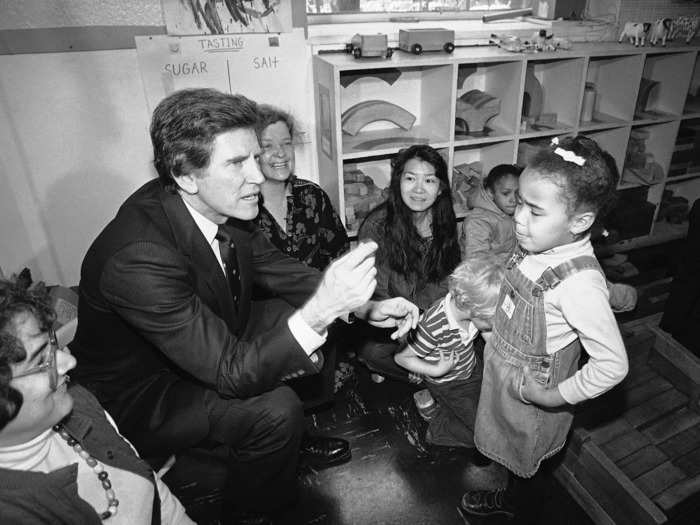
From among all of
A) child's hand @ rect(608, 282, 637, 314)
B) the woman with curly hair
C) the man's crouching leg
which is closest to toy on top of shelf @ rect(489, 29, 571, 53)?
the woman with curly hair

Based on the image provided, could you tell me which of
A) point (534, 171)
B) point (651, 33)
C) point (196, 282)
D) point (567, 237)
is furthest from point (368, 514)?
point (651, 33)

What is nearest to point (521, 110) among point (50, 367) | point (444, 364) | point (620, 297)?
point (620, 297)

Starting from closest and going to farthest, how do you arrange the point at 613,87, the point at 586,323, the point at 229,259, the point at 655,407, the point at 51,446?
the point at 51,446 → the point at 586,323 → the point at 229,259 → the point at 655,407 → the point at 613,87

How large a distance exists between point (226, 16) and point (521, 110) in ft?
5.99

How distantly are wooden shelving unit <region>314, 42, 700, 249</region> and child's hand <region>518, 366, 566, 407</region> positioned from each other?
64.7 inches

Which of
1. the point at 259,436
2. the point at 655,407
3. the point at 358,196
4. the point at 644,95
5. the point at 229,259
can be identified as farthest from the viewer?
the point at 644,95

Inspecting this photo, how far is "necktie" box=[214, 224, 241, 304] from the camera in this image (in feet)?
6.13

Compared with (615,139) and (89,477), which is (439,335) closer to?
(89,477)

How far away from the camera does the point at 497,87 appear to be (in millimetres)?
3193

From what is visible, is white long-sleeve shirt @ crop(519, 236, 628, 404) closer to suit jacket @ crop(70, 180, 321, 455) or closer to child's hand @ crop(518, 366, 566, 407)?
child's hand @ crop(518, 366, 566, 407)

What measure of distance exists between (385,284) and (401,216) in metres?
0.36

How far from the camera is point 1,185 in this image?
262 centimetres

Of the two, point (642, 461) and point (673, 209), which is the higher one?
point (673, 209)

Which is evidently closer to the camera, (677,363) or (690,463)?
(690,463)
